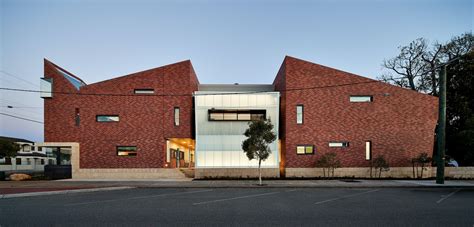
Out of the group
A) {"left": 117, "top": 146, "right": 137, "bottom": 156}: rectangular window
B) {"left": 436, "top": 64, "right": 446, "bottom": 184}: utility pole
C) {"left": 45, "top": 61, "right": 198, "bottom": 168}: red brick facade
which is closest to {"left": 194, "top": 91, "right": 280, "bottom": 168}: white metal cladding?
{"left": 45, "top": 61, "right": 198, "bottom": 168}: red brick facade

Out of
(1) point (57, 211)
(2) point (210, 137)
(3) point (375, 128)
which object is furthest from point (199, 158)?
(3) point (375, 128)

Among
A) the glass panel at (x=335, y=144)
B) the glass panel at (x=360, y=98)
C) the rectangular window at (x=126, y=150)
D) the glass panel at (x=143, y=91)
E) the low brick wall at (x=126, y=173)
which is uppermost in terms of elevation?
the glass panel at (x=143, y=91)

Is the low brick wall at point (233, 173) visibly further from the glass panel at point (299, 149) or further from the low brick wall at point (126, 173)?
the glass panel at point (299, 149)

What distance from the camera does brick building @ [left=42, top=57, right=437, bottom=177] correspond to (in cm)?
2316

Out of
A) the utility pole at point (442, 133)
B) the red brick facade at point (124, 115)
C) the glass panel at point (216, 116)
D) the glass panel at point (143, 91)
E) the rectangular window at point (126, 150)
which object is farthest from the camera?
the glass panel at point (143, 91)

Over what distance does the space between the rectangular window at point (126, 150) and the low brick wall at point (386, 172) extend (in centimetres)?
1319

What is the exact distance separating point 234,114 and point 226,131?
1.63m

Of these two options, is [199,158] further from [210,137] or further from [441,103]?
[441,103]

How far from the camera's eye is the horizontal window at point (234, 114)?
76.8ft

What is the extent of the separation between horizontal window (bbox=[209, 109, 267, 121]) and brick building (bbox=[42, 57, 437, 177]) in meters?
0.09

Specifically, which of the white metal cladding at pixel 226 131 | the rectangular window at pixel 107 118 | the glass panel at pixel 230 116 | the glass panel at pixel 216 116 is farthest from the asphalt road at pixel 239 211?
the rectangular window at pixel 107 118

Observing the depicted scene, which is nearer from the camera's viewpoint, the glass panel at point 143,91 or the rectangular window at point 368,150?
the rectangular window at point 368,150

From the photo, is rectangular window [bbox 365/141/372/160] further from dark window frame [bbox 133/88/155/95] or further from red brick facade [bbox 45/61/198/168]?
dark window frame [bbox 133/88/155/95]

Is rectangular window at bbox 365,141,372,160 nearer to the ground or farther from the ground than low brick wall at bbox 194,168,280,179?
farther from the ground
